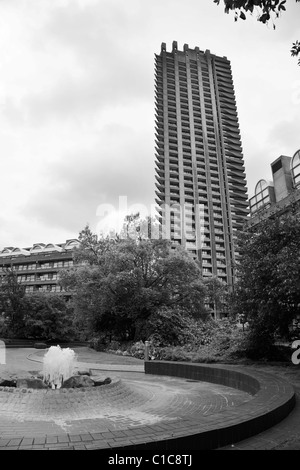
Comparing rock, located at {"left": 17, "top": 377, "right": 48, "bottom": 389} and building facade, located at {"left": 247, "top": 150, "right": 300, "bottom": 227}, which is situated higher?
building facade, located at {"left": 247, "top": 150, "right": 300, "bottom": 227}

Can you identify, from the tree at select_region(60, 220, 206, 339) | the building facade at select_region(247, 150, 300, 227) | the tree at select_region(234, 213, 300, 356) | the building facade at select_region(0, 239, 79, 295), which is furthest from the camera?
the building facade at select_region(0, 239, 79, 295)

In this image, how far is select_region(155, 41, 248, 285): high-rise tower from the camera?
276 feet

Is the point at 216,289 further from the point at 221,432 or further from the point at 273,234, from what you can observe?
the point at 221,432

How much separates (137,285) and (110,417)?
18342mm

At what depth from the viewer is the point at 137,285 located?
77.7ft

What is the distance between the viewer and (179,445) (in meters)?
3.51

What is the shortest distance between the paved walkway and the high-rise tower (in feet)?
225

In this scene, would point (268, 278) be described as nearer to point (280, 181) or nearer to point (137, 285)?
point (137, 285)

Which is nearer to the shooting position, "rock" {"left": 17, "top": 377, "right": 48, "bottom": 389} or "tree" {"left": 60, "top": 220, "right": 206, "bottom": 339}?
"rock" {"left": 17, "top": 377, "right": 48, "bottom": 389}

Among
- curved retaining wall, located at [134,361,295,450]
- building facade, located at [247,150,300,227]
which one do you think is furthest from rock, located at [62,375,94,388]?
building facade, located at [247,150,300,227]

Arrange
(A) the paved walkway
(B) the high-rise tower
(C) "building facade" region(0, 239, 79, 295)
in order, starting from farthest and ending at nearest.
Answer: (B) the high-rise tower, (C) "building facade" region(0, 239, 79, 295), (A) the paved walkway

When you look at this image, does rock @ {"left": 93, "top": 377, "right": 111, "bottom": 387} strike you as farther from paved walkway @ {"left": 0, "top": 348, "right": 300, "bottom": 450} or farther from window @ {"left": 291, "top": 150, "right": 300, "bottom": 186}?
window @ {"left": 291, "top": 150, "right": 300, "bottom": 186}

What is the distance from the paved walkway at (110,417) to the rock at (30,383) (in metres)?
0.45

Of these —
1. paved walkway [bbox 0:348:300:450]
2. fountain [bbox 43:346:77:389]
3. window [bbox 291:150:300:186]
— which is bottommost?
paved walkway [bbox 0:348:300:450]
